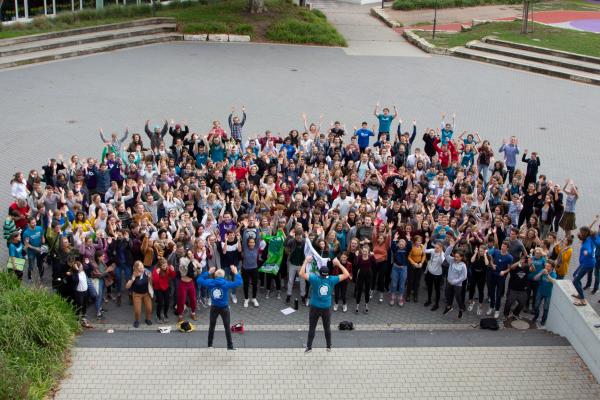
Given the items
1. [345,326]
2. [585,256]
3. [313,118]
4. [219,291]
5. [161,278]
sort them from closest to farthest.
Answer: [219,291] < [161,278] < [345,326] < [585,256] < [313,118]

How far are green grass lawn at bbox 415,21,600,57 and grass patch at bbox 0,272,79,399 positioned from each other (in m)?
26.0

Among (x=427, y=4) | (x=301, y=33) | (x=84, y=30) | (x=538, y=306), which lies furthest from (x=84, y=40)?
(x=538, y=306)

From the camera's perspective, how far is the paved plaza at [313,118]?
1002 cm

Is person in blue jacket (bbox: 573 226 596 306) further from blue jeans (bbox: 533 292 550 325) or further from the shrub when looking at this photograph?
the shrub

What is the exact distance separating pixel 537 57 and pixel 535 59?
13 centimetres

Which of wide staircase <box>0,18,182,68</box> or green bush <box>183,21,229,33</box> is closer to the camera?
wide staircase <box>0,18,182,68</box>

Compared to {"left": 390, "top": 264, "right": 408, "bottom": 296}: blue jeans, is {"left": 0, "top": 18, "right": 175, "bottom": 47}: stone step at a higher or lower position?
higher

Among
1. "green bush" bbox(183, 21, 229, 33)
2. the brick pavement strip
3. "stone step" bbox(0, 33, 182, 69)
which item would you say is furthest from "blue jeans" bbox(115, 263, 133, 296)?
"green bush" bbox(183, 21, 229, 33)

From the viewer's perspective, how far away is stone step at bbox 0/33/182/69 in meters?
26.7

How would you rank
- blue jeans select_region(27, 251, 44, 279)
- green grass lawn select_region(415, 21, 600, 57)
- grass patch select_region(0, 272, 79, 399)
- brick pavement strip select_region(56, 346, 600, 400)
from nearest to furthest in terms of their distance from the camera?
grass patch select_region(0, 272, 79, 399) → brick pavement strip select_region(56, 346, 600, 400) → blue jeans select_region(27, 251, 44, 279) → green grass lawn select_region(415, 21, 600, 57)

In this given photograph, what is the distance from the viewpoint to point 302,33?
107 ft

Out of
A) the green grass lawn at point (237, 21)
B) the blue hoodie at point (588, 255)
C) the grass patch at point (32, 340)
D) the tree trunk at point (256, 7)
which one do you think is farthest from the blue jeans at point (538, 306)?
the tree trunk at point (256, 7)

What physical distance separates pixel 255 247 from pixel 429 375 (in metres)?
3.97

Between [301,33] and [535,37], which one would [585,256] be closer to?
[301,33]
